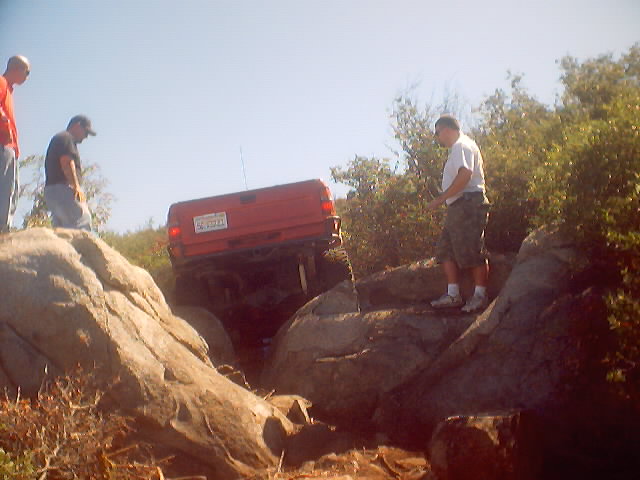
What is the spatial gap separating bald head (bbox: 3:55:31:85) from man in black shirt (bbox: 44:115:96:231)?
68 centimetres

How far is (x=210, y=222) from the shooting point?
7137 millimetres

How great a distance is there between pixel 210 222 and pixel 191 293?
110cm

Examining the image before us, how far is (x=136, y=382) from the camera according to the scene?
158 inches

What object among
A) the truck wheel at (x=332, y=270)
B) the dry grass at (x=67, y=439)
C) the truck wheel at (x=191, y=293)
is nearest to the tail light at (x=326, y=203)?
the truck wheel at (x=332, y=270)

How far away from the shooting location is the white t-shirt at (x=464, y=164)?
5.45 m

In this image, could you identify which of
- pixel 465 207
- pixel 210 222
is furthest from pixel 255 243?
pixel 465 207

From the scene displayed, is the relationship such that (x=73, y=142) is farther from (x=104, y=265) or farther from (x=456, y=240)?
(x=456, y=240)

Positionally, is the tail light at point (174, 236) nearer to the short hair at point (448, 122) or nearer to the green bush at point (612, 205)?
the short hair at point (448, 122)

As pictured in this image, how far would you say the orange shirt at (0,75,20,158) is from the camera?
5.34 m

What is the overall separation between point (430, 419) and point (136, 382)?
227 centimetres

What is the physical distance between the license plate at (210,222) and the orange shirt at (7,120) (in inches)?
84.2

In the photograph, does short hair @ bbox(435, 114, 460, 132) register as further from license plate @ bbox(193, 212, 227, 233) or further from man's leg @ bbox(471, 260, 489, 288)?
license plate @ bbox(193, 212, 227, 233)

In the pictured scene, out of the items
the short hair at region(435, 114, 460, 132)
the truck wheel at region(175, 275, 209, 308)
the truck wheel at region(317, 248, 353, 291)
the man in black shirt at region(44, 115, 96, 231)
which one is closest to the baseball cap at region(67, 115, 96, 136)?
the man in black shirt at region(44, 115, 96, 231)

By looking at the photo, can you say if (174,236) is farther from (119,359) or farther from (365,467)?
(365,467)
